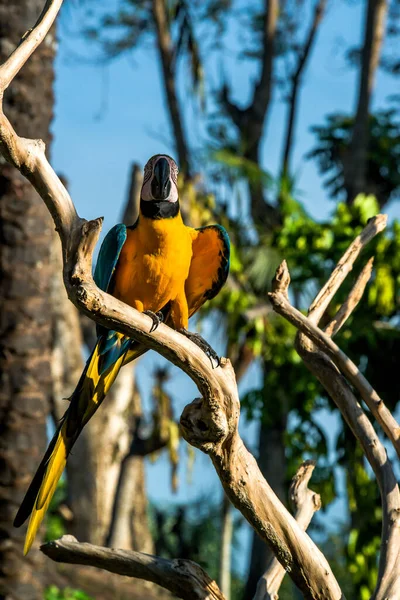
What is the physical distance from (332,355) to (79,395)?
38.3 inches

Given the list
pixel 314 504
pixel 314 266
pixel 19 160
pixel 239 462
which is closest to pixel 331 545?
pixel 314 266

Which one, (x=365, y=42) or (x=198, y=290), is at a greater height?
(x=365, y=42)

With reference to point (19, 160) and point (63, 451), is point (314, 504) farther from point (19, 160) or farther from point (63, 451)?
point (19, 160)

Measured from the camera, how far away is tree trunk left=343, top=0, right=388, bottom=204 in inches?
361

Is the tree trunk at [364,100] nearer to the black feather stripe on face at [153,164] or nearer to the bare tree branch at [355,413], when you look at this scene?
the bare tree branch at [355,413]

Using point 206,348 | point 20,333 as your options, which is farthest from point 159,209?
point 20,333

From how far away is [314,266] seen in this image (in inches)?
267

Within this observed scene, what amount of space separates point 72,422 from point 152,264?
63cm

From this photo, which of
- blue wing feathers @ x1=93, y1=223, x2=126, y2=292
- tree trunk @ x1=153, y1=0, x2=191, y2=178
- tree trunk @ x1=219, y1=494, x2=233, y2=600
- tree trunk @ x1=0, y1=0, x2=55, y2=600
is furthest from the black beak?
tree trunk @ x1=153, y1=0, x2=191, y2=178

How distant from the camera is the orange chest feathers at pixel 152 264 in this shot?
285cm

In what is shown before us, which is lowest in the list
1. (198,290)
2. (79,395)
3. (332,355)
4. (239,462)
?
(239,462)

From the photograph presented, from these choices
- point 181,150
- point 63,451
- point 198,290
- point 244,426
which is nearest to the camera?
point 63,451

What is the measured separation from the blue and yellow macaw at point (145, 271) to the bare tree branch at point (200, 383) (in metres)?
0.35

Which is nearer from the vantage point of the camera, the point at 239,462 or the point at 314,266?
the point at 239,462
